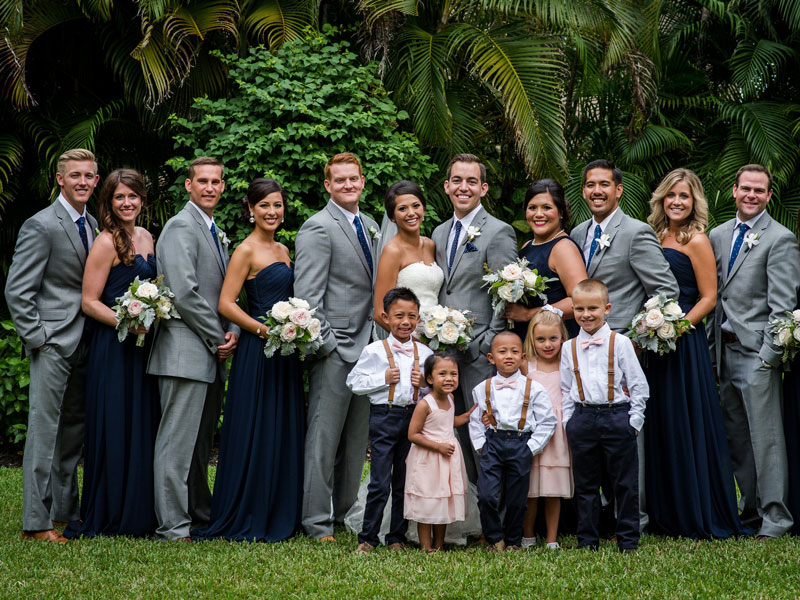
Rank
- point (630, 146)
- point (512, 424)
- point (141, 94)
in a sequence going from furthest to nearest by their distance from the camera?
point (630, 146)
point (141, 94)
point (512, 424)

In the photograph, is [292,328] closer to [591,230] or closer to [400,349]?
[400,349]

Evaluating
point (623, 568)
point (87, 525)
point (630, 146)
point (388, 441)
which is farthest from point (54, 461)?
point (630, 146)

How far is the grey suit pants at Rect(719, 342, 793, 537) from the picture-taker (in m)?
6.51

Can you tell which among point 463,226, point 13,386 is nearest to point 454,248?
point 463,226

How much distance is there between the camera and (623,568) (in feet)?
17.8

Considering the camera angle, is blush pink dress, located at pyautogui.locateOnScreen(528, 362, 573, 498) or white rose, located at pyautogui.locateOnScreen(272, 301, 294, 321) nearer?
blush pink dress, located at pyautogui.locateOnScreen(528, 362, 573, 498)

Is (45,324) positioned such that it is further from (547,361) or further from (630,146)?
(630,146)

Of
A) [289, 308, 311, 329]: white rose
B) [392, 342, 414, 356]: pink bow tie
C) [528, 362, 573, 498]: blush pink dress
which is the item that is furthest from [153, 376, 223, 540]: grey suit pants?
[528, 362, 573, 498]: blush pink dress

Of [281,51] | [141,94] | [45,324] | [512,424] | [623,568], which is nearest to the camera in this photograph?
[623,568]

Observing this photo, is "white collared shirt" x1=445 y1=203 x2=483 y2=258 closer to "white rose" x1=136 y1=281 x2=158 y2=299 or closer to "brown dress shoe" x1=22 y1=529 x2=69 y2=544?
"white rose" x1=136 y1=281 x2=158 y2=299

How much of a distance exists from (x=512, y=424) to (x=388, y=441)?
861mm

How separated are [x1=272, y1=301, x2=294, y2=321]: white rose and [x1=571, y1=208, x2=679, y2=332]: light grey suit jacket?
223cm

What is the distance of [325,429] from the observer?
666cm

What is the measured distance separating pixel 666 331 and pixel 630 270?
2.00ft
